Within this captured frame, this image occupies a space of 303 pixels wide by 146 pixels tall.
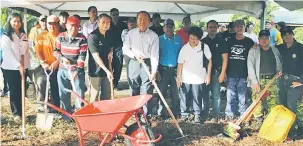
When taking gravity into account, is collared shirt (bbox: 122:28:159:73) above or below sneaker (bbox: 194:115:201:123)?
above

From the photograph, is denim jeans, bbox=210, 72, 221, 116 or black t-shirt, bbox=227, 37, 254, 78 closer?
black t-shirt, bbox=227, 37, 254, 78

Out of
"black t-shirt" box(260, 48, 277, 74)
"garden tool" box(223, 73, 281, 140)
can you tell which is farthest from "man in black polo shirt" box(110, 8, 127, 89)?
"black t-shirt" box(260, 48, 277, 74)

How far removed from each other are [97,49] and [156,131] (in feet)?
4.91

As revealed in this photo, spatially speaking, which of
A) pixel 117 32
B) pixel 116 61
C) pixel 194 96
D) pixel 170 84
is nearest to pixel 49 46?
pixel 116 61

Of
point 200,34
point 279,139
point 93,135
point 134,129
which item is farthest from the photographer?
point 200,34

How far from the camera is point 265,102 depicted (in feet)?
19.5

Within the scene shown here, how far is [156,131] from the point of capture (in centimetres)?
541

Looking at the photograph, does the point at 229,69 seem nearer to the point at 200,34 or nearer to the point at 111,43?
the point at 200,34

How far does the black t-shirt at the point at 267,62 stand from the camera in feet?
18.2

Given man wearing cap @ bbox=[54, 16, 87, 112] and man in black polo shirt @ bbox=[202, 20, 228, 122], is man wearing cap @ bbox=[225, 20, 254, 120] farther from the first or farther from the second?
man wearing cap @ bbox=[54, 16, 87, 112]

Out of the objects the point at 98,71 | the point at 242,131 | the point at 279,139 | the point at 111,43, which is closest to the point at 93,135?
the point at 98,71

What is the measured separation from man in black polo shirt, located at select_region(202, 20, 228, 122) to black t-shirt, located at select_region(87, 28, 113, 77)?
5.59 ft

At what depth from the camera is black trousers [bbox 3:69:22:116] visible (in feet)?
18.6

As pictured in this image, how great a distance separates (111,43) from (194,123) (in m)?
1.85
